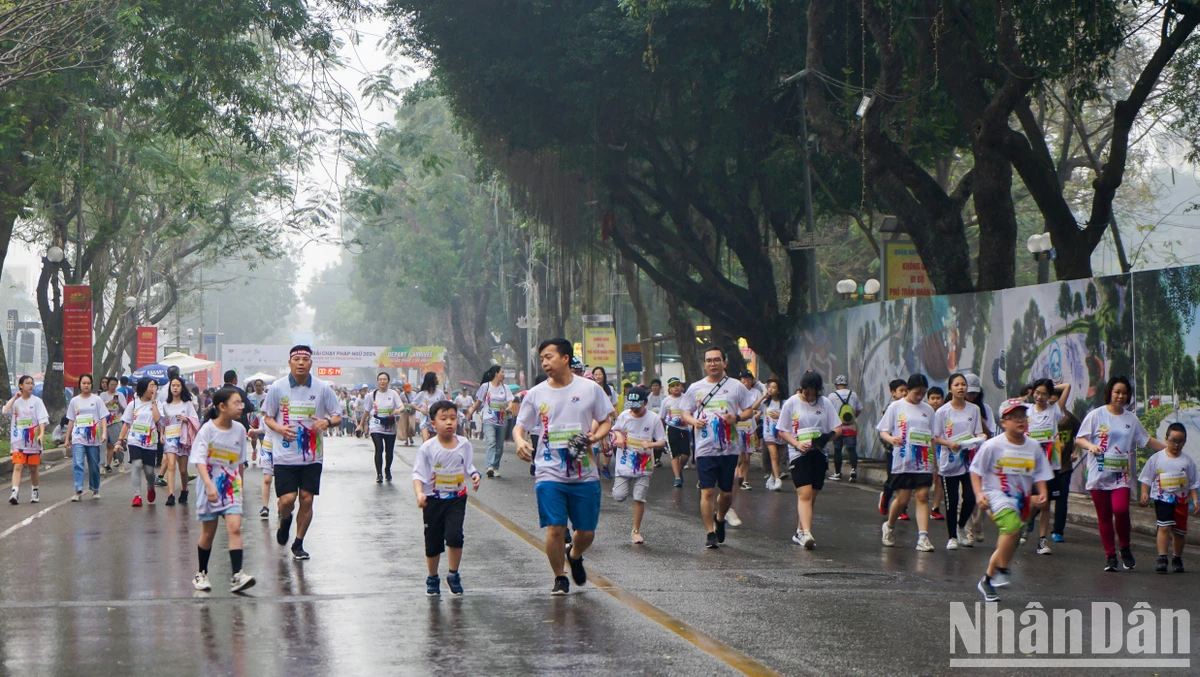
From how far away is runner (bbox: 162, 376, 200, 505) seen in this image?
51.9 feet

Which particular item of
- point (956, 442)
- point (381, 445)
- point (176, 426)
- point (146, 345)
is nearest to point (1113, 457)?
point (956, 442)

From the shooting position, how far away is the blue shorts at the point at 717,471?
39.1ft

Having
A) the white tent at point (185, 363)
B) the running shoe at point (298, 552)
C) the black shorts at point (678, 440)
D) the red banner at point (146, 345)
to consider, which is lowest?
the running shoe at point (298, 552)

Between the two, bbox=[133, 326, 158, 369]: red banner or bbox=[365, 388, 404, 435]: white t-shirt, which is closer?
bbox=[365, 388, 404, 435]: white t-shirt

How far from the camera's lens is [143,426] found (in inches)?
644

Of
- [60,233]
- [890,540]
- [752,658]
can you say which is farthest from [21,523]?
[60,233]

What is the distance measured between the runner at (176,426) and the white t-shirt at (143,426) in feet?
0.48

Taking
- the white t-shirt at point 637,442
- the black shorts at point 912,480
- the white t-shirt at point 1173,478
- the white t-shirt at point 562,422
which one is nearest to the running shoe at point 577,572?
the white t-shirt at point 562,422

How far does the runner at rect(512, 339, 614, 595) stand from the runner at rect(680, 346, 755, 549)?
9.62 ft

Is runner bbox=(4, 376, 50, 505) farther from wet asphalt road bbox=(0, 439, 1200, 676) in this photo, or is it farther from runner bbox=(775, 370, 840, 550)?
runner bbox=(775, 370, 840, 550)

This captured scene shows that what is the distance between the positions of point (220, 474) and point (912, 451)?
608 cm

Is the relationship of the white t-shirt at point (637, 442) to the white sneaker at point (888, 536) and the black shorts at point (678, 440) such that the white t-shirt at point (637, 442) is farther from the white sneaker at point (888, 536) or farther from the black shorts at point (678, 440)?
the black shorts at point (678, 440)

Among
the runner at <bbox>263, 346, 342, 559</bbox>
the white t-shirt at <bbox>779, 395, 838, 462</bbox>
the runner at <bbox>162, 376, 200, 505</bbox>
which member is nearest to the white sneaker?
the white t-shirt at <bbox>779, 395, 838, 462</bbox>

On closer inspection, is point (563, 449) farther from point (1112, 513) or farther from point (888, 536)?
point (1112, 513)
